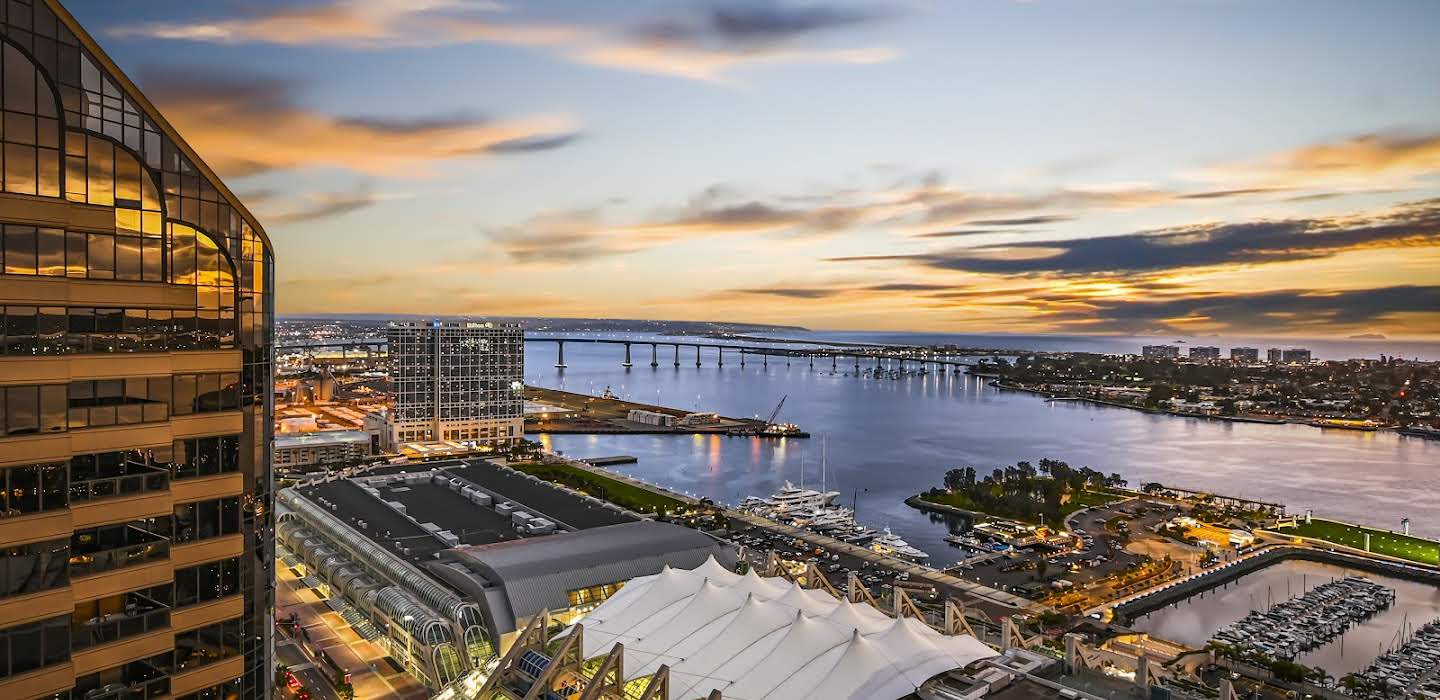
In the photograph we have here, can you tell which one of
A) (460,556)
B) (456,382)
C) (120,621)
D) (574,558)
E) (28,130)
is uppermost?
(28,130)

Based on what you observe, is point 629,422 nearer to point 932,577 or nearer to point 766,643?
point 932,577

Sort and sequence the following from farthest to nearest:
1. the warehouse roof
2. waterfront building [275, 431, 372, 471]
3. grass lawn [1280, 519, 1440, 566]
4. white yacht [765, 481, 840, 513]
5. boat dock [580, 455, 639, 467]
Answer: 1. boat dock [580, 455, 639, 467]
2. waterfront building [275, 431, 372, 471]
3. white yacht [765, 481, 840, 513]
4. grass lawn [1280, 519, 1440, 566]
5. the warehouse roof

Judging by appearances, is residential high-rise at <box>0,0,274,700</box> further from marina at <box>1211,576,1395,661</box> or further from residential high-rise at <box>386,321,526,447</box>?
residential high-rise at <box>386,321,526,447</box>

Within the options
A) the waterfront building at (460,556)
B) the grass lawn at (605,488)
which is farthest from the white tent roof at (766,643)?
the grass lawn at (605,488)

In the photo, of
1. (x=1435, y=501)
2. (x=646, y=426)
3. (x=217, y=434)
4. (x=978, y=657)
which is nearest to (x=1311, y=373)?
(x=1435, y=501)

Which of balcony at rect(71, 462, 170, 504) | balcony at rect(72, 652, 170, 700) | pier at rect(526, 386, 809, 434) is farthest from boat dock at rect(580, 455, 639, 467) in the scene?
balcony at rect(71, 462, 170, 504)

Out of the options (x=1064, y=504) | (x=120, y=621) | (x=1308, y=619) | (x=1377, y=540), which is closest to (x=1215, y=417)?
(x=1377, y=540)
